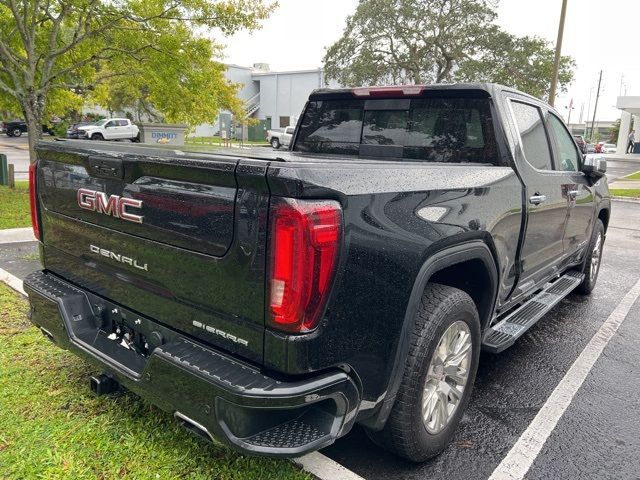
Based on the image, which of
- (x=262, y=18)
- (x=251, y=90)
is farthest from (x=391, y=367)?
(x=251, y=90)

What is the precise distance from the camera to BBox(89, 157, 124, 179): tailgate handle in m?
2.32

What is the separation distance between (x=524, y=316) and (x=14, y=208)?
8.61 meters

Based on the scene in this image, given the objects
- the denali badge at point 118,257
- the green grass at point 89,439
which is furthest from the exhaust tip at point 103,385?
the denali badge at point 118,257

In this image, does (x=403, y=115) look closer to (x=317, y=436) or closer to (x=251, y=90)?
(x=317, y=436)

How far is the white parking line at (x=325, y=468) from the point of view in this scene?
96.8 inches

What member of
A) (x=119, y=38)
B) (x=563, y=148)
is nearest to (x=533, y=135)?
(x=563, y=148)

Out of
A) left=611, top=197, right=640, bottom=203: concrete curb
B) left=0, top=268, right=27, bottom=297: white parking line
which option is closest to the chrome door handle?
left=0, top=268, right=27, bottom=297: white parking line

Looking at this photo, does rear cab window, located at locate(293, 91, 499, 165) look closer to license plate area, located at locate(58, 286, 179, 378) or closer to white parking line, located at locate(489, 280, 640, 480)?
white parking line, located at locate(489, 280, 640, 480)

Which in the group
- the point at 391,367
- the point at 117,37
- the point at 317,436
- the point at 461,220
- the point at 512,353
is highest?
A: the point at 117,37

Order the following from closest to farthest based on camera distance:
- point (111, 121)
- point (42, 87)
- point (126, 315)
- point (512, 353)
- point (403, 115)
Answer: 1. point (126, 315)
2. point (403, 115)
3. point (512, 353)
4. point (42, 87)
5. point (111, 121)

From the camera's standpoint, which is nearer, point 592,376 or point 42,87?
point 592,376

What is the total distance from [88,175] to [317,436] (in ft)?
5.51

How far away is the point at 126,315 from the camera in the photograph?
8.23 ft

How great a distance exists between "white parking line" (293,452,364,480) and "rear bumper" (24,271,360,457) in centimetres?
55
